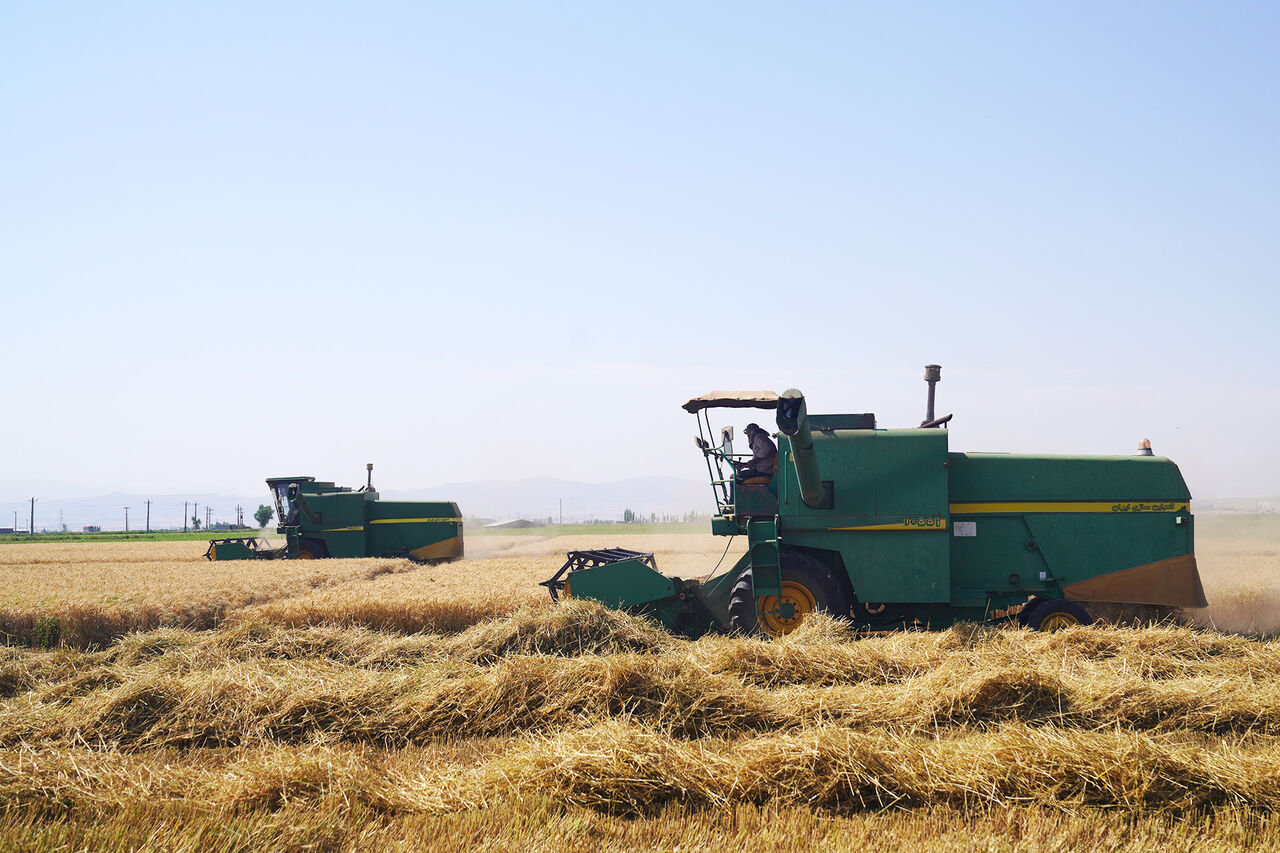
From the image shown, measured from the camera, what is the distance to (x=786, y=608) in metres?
9.47

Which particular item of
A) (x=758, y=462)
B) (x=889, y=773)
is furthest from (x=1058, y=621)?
(x=889, y=773)

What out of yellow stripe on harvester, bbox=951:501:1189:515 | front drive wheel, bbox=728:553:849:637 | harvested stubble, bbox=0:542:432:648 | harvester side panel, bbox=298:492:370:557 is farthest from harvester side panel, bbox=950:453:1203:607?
harvester side panel, bbox=298:492:370:557

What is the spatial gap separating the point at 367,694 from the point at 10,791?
7.65 feet

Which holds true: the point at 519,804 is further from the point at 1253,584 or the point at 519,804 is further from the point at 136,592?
the point at 1253,584

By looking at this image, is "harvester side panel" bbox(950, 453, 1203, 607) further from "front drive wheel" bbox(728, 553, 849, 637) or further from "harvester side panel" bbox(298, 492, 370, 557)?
"harvester side panel" bbox(298, 492, 370, 557)

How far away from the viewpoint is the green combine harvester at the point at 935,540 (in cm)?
938

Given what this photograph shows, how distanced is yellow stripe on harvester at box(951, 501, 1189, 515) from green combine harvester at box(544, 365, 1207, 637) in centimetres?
1

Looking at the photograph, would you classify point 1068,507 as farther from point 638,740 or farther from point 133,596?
point 133,596

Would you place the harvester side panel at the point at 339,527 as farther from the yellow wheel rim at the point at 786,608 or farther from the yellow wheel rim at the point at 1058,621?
the yellow wheel rim at the point at 1058,621

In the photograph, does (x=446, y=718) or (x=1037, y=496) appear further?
(x=1037, y=496)

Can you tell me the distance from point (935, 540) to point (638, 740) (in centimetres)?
516

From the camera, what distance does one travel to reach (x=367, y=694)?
22.1 ft

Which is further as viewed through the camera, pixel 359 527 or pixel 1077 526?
pixel 359 527

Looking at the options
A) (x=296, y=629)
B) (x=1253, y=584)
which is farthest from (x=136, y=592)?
A: (x=1253, y=584)
